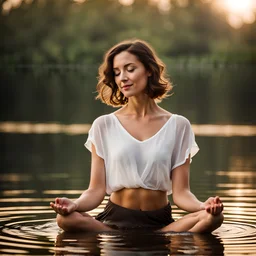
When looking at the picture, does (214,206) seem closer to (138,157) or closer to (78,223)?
(138,157)

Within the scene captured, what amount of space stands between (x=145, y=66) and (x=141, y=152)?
0.67 m

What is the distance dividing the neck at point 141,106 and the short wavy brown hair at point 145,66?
54 mm

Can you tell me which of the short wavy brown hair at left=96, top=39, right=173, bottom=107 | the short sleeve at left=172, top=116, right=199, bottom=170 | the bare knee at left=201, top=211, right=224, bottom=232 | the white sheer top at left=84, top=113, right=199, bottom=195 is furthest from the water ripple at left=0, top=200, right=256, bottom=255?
the short wavy brown hair at left=96, top=39, right=173, bottom=107

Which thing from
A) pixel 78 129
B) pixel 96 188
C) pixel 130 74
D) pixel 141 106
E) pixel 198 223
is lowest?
pixel 198 223

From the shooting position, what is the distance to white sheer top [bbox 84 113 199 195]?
886 cm

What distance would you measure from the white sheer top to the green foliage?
103420mm

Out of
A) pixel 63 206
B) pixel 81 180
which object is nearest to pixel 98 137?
pixel 63 206

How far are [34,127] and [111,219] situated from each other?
14120 millimetres

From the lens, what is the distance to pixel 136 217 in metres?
9.02

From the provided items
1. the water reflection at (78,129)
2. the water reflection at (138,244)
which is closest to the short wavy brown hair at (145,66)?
the water reflection at (138,244)

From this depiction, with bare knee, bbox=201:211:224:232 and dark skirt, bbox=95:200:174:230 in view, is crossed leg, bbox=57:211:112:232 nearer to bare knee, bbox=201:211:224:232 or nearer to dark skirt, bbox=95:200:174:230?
dark skirt, bbox=95:200:174:230

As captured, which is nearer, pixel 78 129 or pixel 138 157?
pixel 138 157

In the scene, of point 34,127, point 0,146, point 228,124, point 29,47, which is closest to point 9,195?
point 0,146

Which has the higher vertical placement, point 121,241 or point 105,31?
point 105,31
